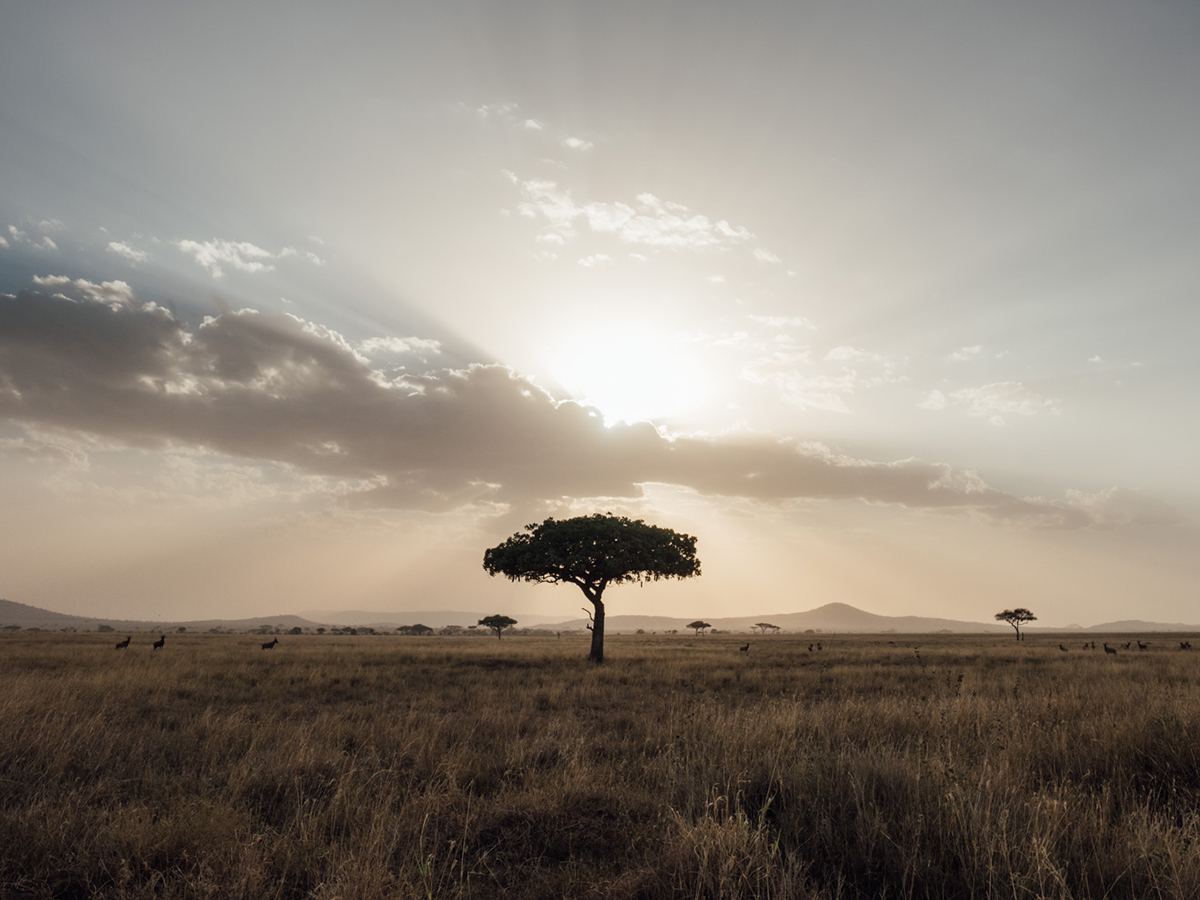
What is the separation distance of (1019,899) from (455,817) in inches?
190

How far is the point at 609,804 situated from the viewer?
6.35 m

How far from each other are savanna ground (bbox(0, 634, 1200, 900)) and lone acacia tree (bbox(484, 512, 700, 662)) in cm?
2107

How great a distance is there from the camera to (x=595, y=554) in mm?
33719

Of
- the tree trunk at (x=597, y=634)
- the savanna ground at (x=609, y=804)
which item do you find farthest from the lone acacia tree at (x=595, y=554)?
the savanna ground at (x=609, y=804)

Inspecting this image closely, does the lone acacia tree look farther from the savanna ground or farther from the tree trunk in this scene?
the savanna ground

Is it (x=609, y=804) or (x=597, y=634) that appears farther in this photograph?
(x=597, y=634)

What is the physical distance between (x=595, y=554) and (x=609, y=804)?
27.5m

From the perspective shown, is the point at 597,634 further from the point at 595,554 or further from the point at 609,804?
the point at 609,804

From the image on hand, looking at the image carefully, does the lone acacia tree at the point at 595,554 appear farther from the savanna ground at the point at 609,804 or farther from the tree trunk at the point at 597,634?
the savanna ground at the point at 609,804

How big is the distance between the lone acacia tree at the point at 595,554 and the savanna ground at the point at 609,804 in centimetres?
2107

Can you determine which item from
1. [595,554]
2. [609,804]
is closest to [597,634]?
[595,554]

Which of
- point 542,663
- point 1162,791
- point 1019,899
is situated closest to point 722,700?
point 1162,791

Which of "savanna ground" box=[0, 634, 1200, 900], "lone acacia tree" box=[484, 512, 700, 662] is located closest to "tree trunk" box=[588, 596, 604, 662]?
"lone acacia tree" box=[484, 512, 700, 662]

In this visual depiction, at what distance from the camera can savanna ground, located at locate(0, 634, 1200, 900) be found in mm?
4414
